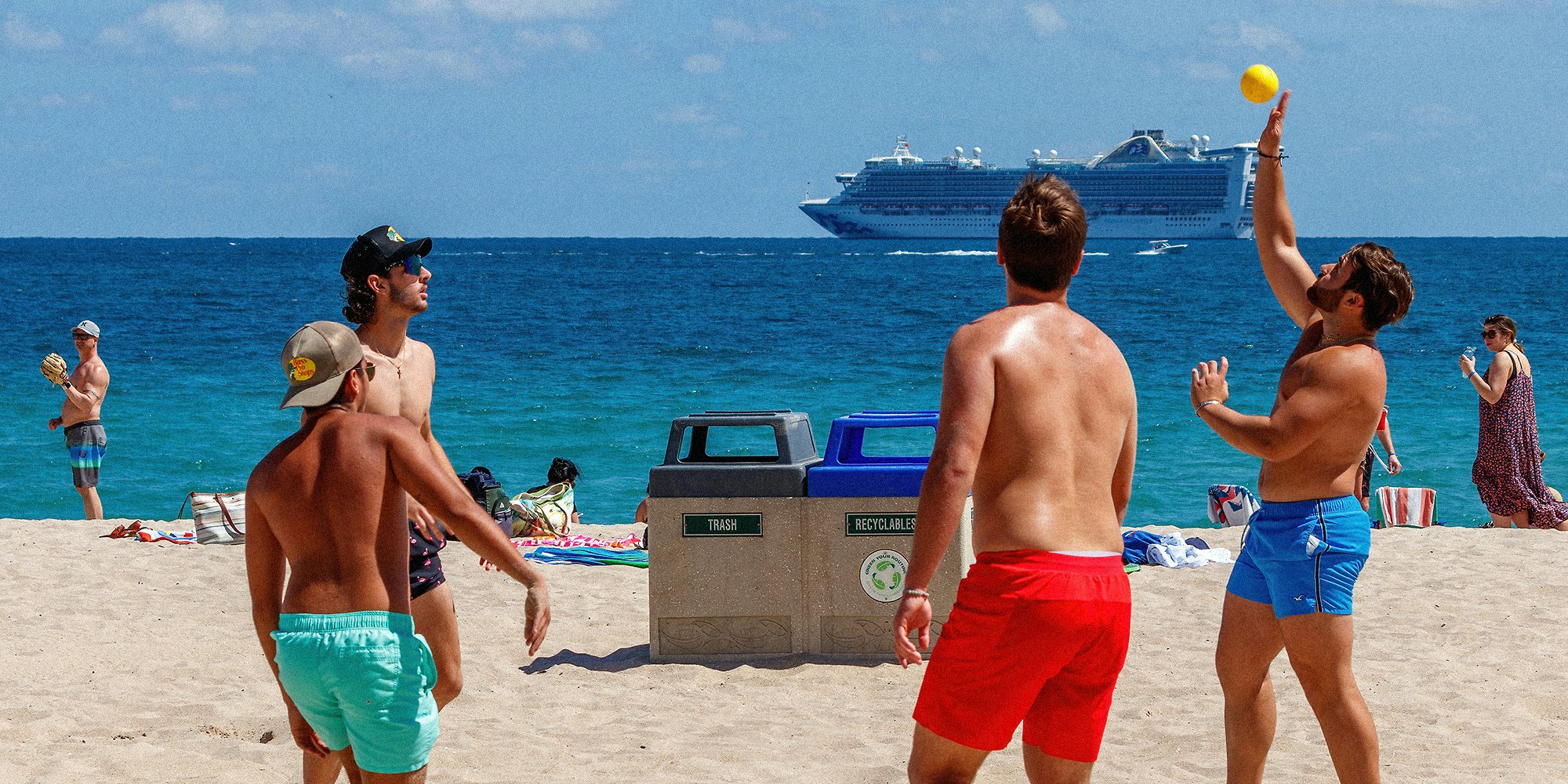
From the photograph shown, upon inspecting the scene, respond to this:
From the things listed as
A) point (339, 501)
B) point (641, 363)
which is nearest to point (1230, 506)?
point (339, 501)

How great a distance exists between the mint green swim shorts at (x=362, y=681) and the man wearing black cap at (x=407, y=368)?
0.77 meters

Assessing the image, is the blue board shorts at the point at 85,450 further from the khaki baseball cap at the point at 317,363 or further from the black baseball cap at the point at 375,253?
the khaki baseball cap at the point at 317,363

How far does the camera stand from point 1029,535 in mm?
2648

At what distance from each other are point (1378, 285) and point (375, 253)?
2.60m

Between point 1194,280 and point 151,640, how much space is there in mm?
59856

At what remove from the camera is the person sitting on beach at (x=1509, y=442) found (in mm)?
9000

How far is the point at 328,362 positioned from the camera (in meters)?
2.81

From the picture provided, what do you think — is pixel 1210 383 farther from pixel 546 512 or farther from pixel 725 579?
pixel 546 512

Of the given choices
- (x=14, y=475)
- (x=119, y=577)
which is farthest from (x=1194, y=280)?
(x=119, y=577)

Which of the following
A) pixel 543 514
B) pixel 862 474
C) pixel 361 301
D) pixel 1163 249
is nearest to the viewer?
pixel 361 301

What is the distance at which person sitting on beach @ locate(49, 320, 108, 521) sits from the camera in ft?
33.1

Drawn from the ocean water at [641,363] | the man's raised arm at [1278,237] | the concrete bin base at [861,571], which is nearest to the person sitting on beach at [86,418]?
the ocean water at [641,363]

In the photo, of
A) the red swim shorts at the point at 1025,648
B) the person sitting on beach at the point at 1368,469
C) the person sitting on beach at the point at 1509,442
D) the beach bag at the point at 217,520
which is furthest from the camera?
the person sitting on beach at the point at 1509,442

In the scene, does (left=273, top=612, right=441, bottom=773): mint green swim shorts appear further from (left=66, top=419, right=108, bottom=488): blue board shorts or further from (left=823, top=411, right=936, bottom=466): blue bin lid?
(left=66, top=419, right=108, bottom=488): blue board shorts
